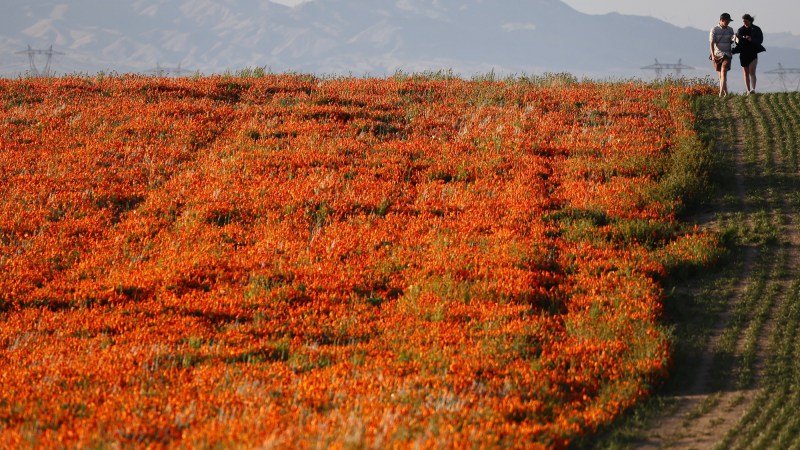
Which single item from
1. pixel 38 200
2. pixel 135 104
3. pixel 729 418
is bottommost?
pixel 729 418

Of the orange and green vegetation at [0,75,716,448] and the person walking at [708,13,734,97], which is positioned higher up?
the person walking at [708,13,734,97]

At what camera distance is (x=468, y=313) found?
11.6m

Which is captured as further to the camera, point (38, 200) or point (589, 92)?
point (589, 92)

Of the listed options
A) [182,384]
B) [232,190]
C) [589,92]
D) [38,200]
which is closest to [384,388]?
[182,384]

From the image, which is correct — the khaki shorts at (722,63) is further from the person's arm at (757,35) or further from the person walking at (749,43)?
the person's arm at (757,35)

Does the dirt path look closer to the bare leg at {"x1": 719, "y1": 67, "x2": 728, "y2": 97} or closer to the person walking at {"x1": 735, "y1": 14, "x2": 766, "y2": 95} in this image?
the bare leg at {"x1": 719, "y1": 67, "x2": 728, "y2": 97}

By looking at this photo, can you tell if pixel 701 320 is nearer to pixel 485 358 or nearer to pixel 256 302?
pixel 485 358

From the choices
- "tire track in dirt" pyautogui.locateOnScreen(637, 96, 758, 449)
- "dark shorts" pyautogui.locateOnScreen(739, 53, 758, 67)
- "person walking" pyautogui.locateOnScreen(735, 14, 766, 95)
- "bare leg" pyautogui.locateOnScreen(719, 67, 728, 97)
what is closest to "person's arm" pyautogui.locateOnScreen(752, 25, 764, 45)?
"person walking" pyautogui.locateOnScreen(735, 14, 766, 95)

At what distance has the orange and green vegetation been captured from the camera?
861 cm

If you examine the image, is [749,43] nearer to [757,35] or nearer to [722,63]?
[757,35]

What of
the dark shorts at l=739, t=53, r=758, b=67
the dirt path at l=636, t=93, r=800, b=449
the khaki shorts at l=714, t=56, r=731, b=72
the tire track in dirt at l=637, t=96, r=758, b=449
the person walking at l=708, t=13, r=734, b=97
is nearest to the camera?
the tire track in dirt at l=637, t=96, r=758, b=449

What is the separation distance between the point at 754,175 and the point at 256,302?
38.7 feet

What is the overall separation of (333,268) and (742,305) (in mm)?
6109

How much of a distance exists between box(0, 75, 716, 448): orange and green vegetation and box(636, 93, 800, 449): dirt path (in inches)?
22.5
